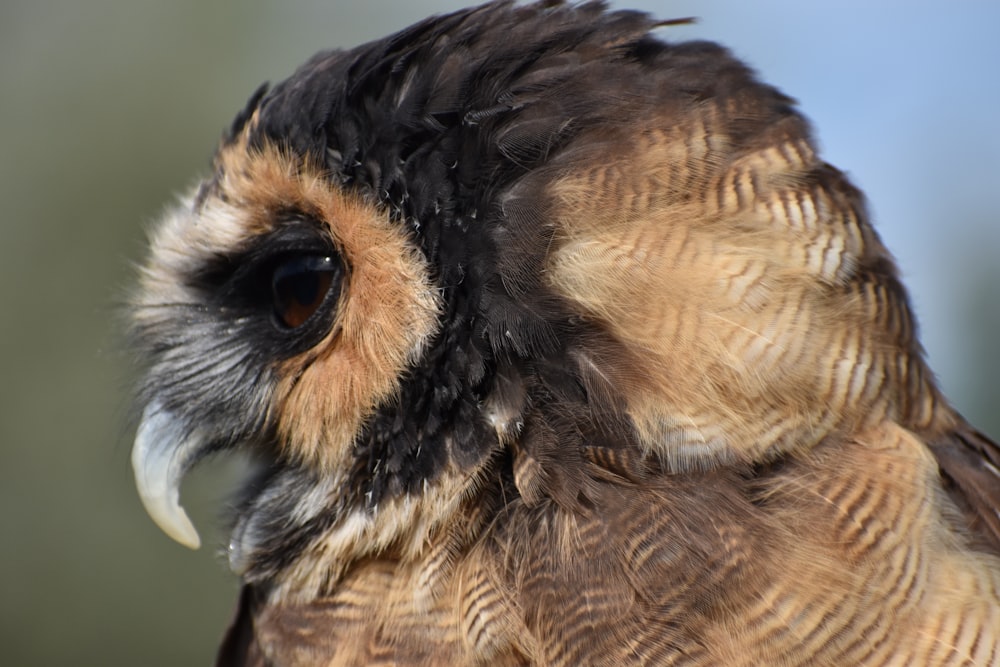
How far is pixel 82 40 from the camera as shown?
14.1 meters

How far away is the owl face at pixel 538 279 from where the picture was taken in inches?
59.2

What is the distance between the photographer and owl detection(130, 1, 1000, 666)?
4.60 feet

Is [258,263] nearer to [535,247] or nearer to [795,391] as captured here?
[535,247]

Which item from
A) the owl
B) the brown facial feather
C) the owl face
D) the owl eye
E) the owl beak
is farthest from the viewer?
the owl beak

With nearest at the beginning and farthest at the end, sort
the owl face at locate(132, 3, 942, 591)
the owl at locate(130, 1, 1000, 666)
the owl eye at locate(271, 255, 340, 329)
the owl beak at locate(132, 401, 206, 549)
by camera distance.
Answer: the owl at locate(130, 1, 1000, 666) → the owl face at locate(132, 3, 942, 591) → the owl eye at locate(271, 255, 340, 329) → the owl beak at locate(132, 401, 206, 549)

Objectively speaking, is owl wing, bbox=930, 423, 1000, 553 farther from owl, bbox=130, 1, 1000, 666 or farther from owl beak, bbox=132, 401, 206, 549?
owl beak, bbox=132, 401, 206, 549

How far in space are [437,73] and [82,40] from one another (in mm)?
14546

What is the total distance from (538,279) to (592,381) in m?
0.20

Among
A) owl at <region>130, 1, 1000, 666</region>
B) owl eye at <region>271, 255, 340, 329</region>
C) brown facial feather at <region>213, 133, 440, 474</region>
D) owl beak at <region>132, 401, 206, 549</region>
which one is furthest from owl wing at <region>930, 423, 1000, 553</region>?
owl beak at <region>132, 401, 206, 549</region>

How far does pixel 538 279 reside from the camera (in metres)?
1.57

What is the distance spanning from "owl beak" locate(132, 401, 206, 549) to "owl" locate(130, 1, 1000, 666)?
364 millimetres

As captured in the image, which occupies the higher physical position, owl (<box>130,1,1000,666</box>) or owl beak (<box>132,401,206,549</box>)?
owl (<box>130,1,1000,666</box>)

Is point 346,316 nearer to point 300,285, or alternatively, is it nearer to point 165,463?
point 300,285

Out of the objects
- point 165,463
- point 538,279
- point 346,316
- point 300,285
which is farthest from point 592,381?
point 165,463
